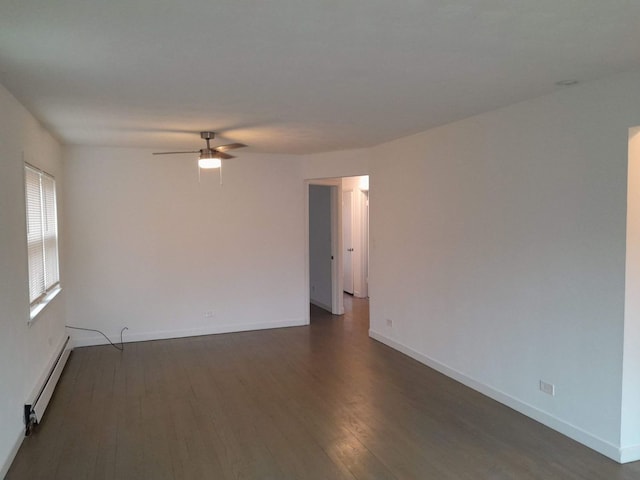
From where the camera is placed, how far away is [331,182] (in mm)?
7199

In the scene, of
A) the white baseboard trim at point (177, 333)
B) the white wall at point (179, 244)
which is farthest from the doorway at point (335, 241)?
the white baseboard trim at point (177, 333)

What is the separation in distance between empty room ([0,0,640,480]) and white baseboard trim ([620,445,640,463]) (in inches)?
0.5

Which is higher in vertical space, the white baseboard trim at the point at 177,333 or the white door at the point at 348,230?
the white door at the point at 348,230

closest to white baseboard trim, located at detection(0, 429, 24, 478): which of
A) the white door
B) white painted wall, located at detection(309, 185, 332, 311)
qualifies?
white painted wall, located at detection(309, 185, 332, 311)

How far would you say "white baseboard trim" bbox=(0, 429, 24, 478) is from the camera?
2.84m

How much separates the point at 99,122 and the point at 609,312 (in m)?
4.54

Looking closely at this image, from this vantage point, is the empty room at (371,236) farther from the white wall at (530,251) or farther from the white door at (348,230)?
the white door at (348,230)

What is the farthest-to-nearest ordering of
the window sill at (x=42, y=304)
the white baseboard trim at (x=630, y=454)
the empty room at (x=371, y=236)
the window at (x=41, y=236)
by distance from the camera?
the window at (x=41, y=236), the window sill at (x=42, y=304), the white baseboard trim at (x=630, y=454), the empty room at (x=371, y=236)

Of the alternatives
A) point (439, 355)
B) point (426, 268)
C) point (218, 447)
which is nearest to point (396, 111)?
point (426, 268)

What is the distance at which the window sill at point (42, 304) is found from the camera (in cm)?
372

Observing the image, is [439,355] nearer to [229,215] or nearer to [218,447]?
[218,447]

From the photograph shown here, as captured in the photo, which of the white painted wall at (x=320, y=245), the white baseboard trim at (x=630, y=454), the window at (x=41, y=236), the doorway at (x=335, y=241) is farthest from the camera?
the white painted wall at (x=320, y=245)

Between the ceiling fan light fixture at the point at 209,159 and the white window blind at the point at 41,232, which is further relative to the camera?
the ceiling fan light fixture at the point at 209,159

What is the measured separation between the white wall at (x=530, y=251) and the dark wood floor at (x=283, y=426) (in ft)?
0.97
